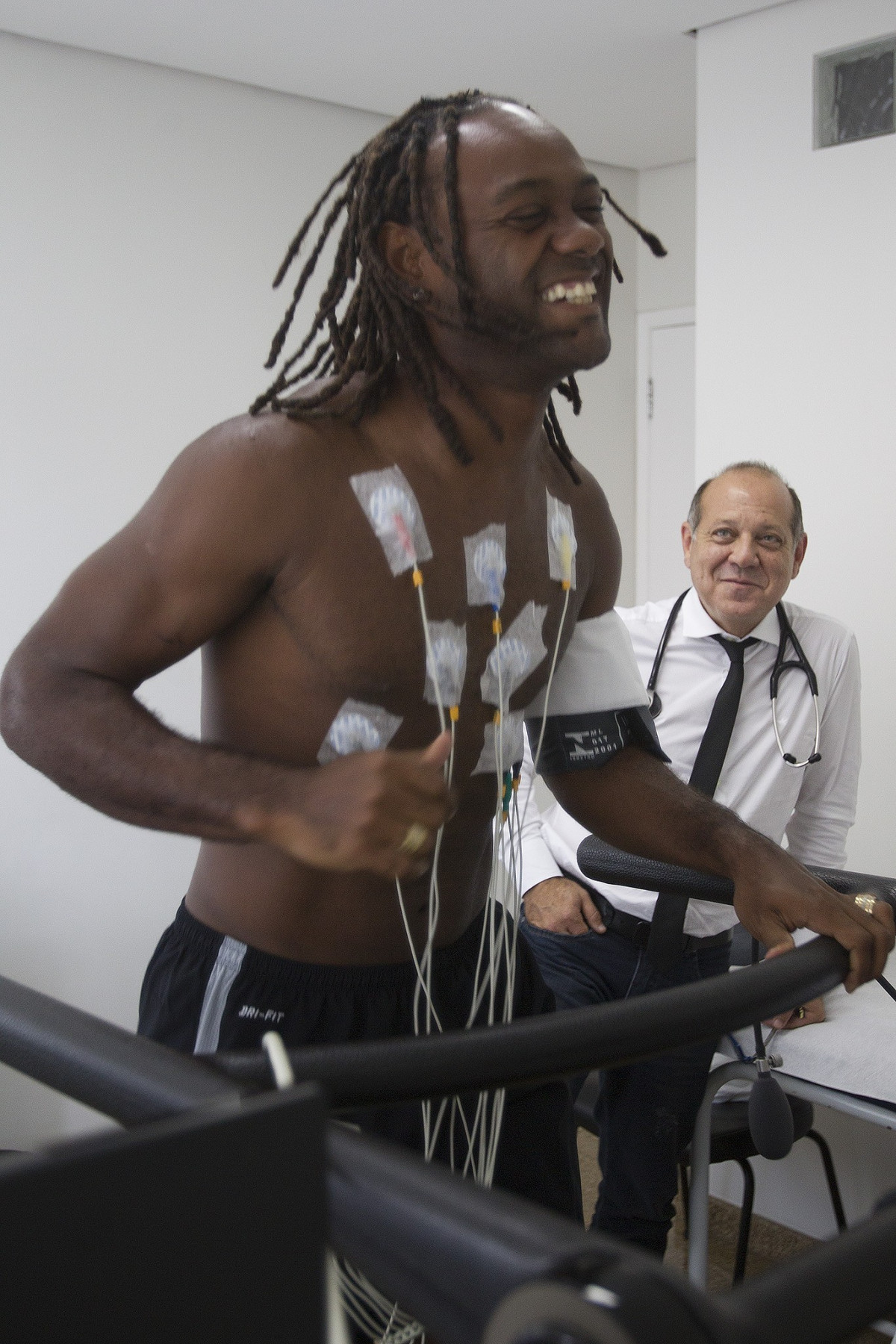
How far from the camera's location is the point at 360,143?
12.6 feet

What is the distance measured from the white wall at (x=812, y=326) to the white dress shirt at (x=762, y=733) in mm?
356

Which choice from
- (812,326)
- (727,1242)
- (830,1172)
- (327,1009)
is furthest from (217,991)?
(812,326)

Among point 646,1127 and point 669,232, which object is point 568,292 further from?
point 669,232

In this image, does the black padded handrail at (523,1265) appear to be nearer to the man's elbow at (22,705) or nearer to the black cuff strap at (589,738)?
the man's elbow at (22,705)

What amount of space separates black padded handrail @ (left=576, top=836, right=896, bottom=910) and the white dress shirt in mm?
1044

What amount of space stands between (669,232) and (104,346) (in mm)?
2064

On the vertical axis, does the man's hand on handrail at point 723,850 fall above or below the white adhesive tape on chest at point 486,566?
below

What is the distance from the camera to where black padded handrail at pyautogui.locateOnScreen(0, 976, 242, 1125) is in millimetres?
612

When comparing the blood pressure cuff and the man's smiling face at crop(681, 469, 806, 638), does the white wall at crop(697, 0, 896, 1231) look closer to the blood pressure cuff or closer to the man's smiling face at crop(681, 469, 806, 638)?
the man's smiling face at crop(681, 469, 806, 638)

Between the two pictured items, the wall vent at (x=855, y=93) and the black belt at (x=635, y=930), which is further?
the wall vent at (x=855, y=93)

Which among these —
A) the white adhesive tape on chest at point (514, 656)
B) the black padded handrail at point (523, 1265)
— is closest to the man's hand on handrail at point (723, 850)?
the white adhesive tape on chest at point (514, 656)

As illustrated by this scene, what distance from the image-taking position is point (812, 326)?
2.99 meters

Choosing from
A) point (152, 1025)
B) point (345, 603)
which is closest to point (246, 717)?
point (345, 603)

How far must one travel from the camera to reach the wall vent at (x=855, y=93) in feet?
9.29
